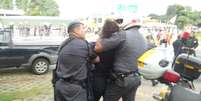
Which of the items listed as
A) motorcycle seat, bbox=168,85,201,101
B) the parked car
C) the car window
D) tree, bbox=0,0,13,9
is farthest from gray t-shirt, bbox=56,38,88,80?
tree, bbox=0,0,13,9

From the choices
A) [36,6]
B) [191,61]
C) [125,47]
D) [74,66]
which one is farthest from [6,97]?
[36,6]

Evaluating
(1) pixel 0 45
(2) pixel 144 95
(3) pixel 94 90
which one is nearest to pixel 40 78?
(1) pixel 0 45

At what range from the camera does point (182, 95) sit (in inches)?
181

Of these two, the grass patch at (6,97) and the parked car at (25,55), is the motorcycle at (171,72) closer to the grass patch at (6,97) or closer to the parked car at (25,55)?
the grass patch at (6,97)

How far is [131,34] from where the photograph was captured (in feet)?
16.5

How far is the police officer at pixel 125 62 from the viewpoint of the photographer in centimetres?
491

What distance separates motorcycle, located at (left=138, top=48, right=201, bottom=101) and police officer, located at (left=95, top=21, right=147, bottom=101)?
0.14 m

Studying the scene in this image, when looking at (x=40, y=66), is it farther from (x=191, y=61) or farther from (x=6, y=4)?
(x=6, y=4)

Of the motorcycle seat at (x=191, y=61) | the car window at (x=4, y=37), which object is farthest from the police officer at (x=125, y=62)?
the car window at (x=4, y=37)

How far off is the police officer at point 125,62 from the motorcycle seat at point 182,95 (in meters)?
0.58

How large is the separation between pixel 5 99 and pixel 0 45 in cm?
327

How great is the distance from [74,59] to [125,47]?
0.72 meters

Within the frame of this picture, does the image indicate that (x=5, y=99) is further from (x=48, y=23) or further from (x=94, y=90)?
(x=48, y=23)

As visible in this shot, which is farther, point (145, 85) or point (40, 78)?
point (40, 78)
